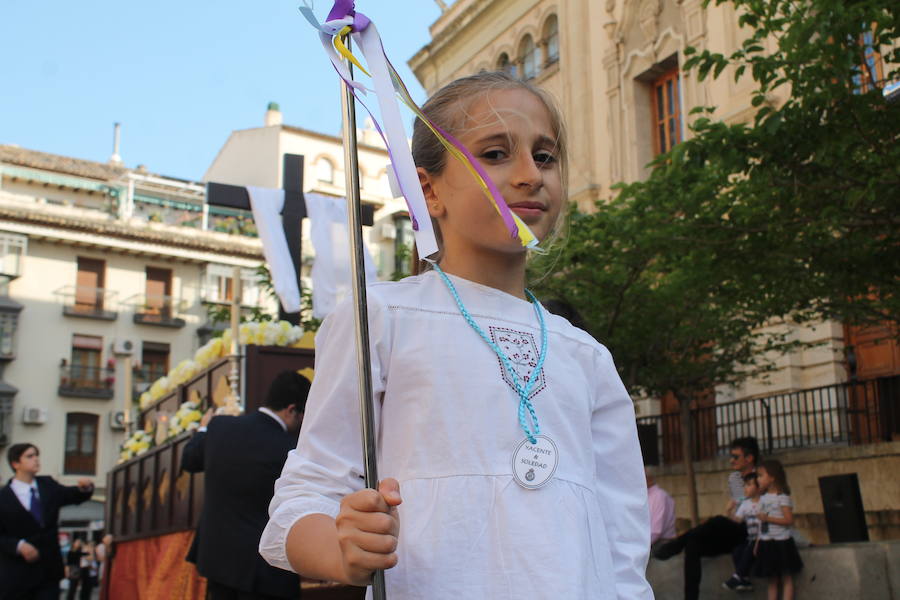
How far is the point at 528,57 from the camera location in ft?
85.1

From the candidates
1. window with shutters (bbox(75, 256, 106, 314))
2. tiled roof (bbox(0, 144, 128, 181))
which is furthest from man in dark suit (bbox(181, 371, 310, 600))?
tiled roof (bbox(0, 144, 128, 181))

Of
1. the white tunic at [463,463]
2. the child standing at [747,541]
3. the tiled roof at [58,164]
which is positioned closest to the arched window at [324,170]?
the tiled roof at [58,164]

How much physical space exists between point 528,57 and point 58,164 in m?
26.2

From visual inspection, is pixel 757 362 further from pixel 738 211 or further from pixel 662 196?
pixel 738 211

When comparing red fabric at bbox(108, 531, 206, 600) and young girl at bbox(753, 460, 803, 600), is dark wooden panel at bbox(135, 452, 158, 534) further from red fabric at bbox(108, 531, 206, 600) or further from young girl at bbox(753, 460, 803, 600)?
young girl at bbox(753, 460, 803, 600)

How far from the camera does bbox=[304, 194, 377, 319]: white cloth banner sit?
9.83 meters

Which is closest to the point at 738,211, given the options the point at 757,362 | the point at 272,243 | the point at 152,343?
the point at 272,243

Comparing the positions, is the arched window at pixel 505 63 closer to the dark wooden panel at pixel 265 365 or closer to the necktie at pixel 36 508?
the dark wooden panel at pixel 265 365

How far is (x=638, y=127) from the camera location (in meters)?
21.8

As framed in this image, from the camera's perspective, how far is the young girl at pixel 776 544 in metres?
8.08

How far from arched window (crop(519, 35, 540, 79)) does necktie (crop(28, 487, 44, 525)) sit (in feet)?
63.6

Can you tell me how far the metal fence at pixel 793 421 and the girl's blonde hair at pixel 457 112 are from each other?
13.1m

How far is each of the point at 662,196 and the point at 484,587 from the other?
427 inches

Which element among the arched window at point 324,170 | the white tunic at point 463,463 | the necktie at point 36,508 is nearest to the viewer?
the white tunic at point 463,463
